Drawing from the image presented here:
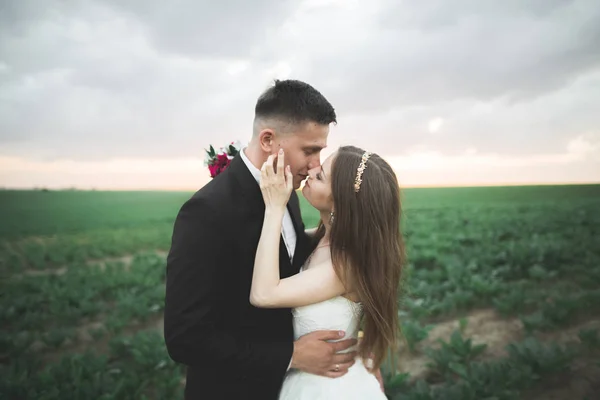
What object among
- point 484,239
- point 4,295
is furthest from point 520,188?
point 4,295

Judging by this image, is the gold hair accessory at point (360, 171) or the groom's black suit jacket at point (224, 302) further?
the gold hair accessory at point (360, 171)

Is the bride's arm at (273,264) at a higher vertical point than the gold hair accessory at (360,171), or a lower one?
lower

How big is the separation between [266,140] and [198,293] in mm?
941

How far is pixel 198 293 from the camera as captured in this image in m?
2.00

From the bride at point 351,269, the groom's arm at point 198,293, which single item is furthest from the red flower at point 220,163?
the groom's arm at point 198,293

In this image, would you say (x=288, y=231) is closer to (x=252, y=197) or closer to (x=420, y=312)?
(x=252, y=197)

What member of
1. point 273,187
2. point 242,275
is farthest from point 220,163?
point 242,275

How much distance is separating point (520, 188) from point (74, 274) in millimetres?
23705

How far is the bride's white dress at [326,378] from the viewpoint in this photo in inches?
95.7

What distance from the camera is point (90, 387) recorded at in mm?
4262

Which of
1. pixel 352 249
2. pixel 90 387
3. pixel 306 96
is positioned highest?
pixel 306 96

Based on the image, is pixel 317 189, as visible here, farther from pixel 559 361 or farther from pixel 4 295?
pixel 4 295

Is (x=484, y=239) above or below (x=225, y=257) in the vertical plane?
below

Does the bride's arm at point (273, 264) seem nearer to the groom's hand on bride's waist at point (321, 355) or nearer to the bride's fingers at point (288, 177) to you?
the bride's fingers at point (288, 177)
